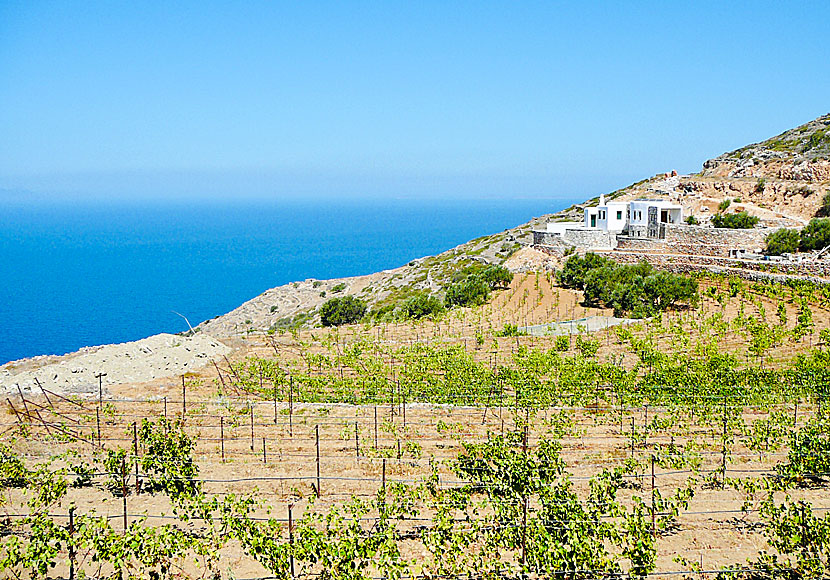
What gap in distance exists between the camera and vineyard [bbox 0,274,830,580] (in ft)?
29.5

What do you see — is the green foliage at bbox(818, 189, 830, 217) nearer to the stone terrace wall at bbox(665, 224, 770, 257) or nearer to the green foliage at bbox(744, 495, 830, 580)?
the stone terrace wall at bbox(665, 224, 770, 257)

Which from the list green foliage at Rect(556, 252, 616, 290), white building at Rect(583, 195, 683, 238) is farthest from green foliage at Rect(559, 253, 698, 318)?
white building at Rect(583, 195, 683, 238)

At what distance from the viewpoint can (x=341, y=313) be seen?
121 ft

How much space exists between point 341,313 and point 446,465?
2481 centimetres

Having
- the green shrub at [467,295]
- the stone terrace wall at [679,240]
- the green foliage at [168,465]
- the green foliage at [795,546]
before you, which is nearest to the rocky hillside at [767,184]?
the stone terrace wall at [679,240]

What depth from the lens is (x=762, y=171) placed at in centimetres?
5406

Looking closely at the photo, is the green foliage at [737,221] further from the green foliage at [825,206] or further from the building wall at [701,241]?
the green foliage at [825,206]

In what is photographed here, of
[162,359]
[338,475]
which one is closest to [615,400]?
[338,475]

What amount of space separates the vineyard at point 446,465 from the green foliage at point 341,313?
1316 centimetres

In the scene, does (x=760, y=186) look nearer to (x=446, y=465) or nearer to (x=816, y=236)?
(x=816, y=236)

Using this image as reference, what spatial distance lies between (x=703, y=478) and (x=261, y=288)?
119309mm

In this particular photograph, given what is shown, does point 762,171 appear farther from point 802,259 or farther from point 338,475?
point 338,475

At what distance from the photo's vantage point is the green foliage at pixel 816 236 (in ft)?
112

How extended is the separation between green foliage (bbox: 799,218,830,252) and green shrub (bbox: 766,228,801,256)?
351 millimetres
